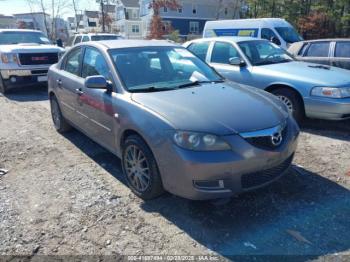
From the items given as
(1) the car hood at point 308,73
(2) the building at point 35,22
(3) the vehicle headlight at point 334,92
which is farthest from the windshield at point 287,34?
(2) the building at point 35,22

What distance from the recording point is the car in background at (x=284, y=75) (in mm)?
5520

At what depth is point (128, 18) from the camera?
175 ft

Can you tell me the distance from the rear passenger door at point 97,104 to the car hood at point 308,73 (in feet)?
10.4

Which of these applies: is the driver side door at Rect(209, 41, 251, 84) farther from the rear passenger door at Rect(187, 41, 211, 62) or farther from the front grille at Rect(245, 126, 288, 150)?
the front grille at Rect(245, 126, 288, 150)

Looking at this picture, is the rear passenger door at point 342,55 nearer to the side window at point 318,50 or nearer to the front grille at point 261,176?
the side window at point 318,50

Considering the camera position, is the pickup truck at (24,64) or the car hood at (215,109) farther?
the pickup truck at (24,64)

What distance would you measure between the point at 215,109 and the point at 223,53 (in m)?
3.94

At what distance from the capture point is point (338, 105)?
5441 mm

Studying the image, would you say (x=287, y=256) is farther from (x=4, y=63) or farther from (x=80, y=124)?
(x=4, y=63)

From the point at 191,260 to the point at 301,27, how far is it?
25.6 m

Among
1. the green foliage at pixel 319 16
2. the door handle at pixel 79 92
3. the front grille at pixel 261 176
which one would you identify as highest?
the green foliage at pixel 319 16

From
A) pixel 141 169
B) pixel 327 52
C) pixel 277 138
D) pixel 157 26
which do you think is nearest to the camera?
pixel 277 138

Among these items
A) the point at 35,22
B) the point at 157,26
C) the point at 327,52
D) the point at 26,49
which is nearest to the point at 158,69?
the point at 327,52

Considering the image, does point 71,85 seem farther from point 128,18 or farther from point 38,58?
point 128,18
